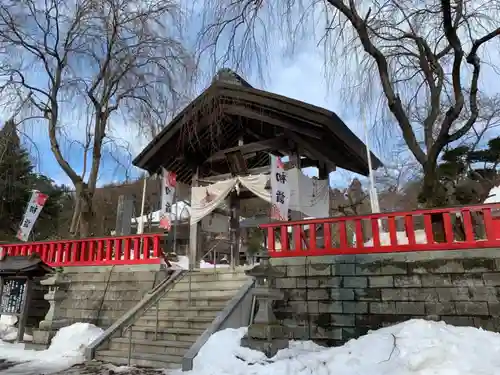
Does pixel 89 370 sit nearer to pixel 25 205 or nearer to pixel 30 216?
pixel 30 216

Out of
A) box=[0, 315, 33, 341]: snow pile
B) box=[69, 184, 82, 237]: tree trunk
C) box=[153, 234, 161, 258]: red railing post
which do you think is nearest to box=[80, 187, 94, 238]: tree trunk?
box=[69, 184, 82, 237]: tree trunk

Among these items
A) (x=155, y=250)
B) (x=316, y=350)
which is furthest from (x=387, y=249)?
(x=155, y=250)

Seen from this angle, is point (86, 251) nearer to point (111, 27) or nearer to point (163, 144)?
point (163, 144)

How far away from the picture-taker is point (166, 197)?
11.3m

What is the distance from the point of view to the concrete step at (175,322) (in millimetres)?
7564

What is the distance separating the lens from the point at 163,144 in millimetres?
11039

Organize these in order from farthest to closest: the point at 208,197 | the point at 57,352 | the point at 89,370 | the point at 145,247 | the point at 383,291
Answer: the point at 208,197
the point at 145,247
the point at 57,352
the point at 383,291
the point at 89,370

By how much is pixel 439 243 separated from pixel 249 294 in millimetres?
3835

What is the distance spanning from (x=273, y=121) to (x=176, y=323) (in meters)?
5.27

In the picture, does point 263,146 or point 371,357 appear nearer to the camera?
point 371,357

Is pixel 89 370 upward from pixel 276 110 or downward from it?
downward

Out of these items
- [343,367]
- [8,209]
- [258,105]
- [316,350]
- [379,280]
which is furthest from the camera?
[8,209]

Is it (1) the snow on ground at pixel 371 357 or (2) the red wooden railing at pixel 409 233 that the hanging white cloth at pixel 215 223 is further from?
(1) the snow on ground at pixel 371 357

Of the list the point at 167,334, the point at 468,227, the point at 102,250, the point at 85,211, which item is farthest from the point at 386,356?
the point at 85,211
